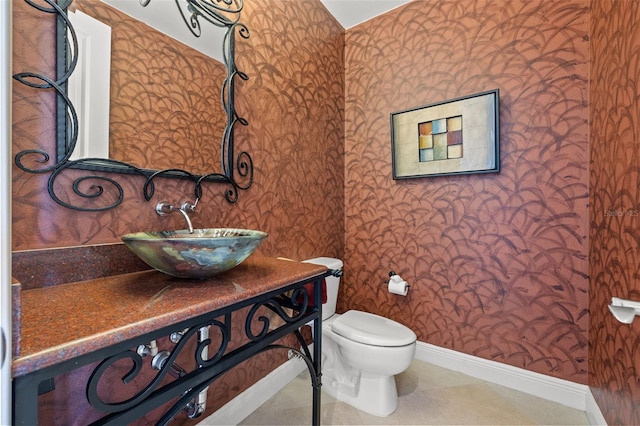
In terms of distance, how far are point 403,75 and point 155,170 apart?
5.77ft

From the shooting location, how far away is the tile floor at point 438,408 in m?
1.42

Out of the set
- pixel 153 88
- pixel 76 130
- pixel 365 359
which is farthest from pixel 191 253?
pixel 365 359

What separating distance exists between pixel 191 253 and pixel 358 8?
2.17 metres

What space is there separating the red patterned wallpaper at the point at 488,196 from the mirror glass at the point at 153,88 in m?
1.27

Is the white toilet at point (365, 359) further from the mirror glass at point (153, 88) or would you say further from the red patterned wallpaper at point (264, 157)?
the mirror glass at point (153, 88)

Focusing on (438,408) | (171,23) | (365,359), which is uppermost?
(171,23)

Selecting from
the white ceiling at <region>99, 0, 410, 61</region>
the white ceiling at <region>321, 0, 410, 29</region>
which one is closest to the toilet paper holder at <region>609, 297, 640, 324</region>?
the white ceiling at <region>99, 0, 410, 61</region>

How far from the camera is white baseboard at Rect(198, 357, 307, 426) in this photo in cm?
130

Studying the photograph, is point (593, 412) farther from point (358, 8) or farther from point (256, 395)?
point (358, 8)

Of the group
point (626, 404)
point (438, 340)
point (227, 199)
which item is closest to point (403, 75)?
point (227, 199)

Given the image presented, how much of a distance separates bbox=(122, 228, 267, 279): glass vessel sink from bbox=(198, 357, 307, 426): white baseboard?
858 millimetres

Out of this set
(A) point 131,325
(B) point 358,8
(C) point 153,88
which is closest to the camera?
(A) point 131,325

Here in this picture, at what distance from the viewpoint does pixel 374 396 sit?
148 cm

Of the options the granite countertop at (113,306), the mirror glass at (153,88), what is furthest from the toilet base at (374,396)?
the mirror glass at (153,88)
